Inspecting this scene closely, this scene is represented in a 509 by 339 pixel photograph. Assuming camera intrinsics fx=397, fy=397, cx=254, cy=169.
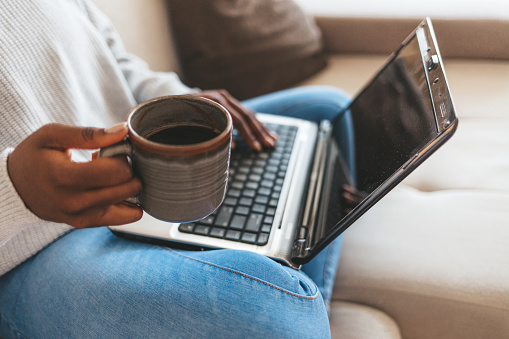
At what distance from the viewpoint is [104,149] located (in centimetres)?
40

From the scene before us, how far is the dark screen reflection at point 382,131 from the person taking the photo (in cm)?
58

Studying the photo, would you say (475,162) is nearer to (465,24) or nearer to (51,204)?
(465,24)

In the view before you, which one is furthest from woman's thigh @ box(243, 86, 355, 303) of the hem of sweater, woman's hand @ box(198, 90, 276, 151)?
the hem of sweater

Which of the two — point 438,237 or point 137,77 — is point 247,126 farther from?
point 438,237

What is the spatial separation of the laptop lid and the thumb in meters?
0.33

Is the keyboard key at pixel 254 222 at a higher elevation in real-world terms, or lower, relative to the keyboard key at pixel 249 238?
higher

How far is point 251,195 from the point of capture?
2.36ft

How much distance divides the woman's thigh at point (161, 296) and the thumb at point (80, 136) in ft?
0.69

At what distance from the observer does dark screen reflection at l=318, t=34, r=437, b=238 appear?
1.89 feet

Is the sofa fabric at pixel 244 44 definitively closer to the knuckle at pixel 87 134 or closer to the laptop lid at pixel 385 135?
the laptop lid at pixel 385 135

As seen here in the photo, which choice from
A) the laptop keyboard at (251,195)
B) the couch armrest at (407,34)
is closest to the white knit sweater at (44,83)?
the laptop keyboard at (251,195)

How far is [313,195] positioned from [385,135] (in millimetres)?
168

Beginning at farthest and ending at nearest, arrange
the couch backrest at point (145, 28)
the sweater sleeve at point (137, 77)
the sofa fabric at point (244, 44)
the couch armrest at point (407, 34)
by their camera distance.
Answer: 1. the couch armrest at point (407, 34)
2. the sofa fabric at point (244, 44)
3. the couch backrest at point (145, 28)
4. the sweater sleeve at point (137, 77)

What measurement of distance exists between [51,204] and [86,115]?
0.33 meters
